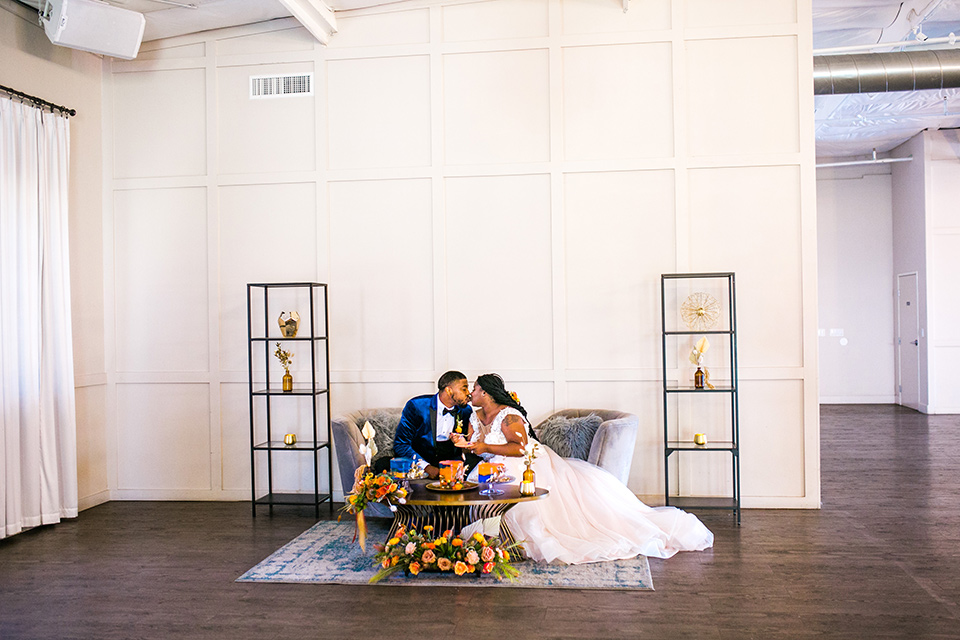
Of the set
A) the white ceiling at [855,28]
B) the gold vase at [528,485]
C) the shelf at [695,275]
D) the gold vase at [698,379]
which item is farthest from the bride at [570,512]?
the white ceiling at [855,28]

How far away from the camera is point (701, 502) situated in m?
5.77

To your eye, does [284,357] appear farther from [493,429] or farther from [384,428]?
[493,429]

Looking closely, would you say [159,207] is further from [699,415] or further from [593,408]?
[699,415]

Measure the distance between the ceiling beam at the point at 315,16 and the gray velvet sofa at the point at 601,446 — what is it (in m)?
2.90

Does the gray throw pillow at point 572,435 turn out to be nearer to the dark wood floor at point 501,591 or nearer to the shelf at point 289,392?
the dark wood floor at point 501,591

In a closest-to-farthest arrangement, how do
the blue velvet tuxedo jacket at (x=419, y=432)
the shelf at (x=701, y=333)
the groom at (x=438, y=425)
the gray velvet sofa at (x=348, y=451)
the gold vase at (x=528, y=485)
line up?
the gold vase at (x=528, y=485)
the groom at (x=438, y=425)
the blue velvet tuxedo jacket at (x=419, y=432)
the gray velvet sofa at (x=348, y=451)
the shelf at (x=701, y=333)

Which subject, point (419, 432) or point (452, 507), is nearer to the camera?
point (452, 507)

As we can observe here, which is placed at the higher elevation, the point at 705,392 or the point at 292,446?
the point at 705,392


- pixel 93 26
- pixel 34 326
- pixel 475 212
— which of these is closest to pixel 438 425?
pixel 475 212

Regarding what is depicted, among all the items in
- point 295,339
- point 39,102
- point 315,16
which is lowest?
point 295,339

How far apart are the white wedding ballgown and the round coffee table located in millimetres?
204

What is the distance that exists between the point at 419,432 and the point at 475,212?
5.89 feet

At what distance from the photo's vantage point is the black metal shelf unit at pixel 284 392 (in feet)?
19.8

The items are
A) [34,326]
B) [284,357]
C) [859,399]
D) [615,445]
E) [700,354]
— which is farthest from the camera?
[859,399]
